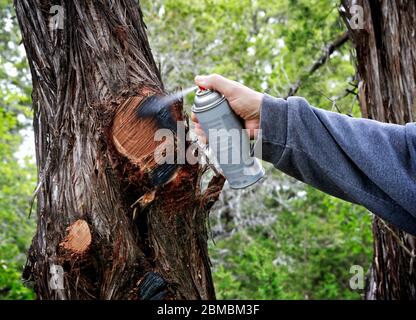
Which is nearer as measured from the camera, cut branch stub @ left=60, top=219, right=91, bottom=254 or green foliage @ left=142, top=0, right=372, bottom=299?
cut branch stub @ left=60, top=219, right=91, bottom=254

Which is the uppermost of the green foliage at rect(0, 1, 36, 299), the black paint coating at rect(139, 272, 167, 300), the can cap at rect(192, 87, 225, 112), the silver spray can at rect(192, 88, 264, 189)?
the green foliage at rect(0, 1, 36, 299)

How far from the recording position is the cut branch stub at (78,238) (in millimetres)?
2415

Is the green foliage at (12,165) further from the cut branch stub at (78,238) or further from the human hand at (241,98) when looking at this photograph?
the human hand at (241,98)

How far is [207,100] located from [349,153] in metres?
0.57

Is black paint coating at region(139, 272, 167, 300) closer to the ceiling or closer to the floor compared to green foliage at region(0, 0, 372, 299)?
closer to the floor

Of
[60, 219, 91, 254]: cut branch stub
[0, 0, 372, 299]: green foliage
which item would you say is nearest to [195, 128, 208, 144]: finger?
[60, 219, 91, 254]: cut branch stub

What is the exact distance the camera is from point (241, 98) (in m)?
A: 2.11

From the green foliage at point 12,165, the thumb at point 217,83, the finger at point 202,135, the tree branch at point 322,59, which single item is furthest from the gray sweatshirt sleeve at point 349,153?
the green foliage at point 12,165

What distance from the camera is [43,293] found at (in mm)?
2600

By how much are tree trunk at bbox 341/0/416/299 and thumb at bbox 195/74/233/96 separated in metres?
2.03

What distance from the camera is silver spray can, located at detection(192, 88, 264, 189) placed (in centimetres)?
213

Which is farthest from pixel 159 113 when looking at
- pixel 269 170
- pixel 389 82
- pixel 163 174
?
pixel 269 170

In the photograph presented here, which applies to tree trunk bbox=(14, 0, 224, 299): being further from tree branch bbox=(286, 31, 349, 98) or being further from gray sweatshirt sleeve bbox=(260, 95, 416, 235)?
tree branch bbox=(286, 31, 349, 98)

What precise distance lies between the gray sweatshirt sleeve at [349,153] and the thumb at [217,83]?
7.9 inches
